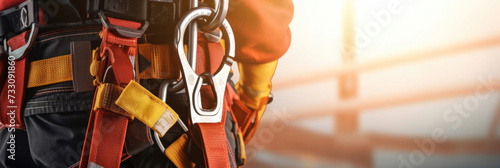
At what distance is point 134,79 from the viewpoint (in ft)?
1.71

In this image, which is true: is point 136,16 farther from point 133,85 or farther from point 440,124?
point 440,124

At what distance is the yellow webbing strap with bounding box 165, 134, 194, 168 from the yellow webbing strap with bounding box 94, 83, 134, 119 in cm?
8

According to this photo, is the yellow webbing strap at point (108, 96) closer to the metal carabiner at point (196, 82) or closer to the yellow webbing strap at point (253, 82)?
the metal carabiner at point (196, 82)

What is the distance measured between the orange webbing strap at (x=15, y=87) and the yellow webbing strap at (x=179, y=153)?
21 centimetres

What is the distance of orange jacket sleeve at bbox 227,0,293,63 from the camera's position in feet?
3.04

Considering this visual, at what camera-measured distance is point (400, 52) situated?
1408 mm

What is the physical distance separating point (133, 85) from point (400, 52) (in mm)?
1118

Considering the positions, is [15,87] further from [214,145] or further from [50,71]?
[214,145]

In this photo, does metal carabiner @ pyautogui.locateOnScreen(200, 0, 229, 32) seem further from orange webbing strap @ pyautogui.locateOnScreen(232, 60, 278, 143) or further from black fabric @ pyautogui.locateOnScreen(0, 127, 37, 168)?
orange webbing strap @ pyautogui.locateOnScreen(232, 60, 278, 143)

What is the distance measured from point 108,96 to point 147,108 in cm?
5

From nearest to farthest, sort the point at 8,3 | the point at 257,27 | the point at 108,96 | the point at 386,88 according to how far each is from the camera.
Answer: the point at 108,96, the point at 8,3, the point at 257,27, the point at 386,88

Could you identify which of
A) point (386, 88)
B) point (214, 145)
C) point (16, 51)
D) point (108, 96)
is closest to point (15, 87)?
point (16, 51)

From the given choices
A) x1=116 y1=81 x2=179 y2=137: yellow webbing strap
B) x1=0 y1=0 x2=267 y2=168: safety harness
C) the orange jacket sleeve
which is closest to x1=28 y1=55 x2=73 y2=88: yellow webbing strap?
x1=0 y1=0 x2=267 y2=168: safety harness

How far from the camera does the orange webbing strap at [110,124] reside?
0.48 metres
